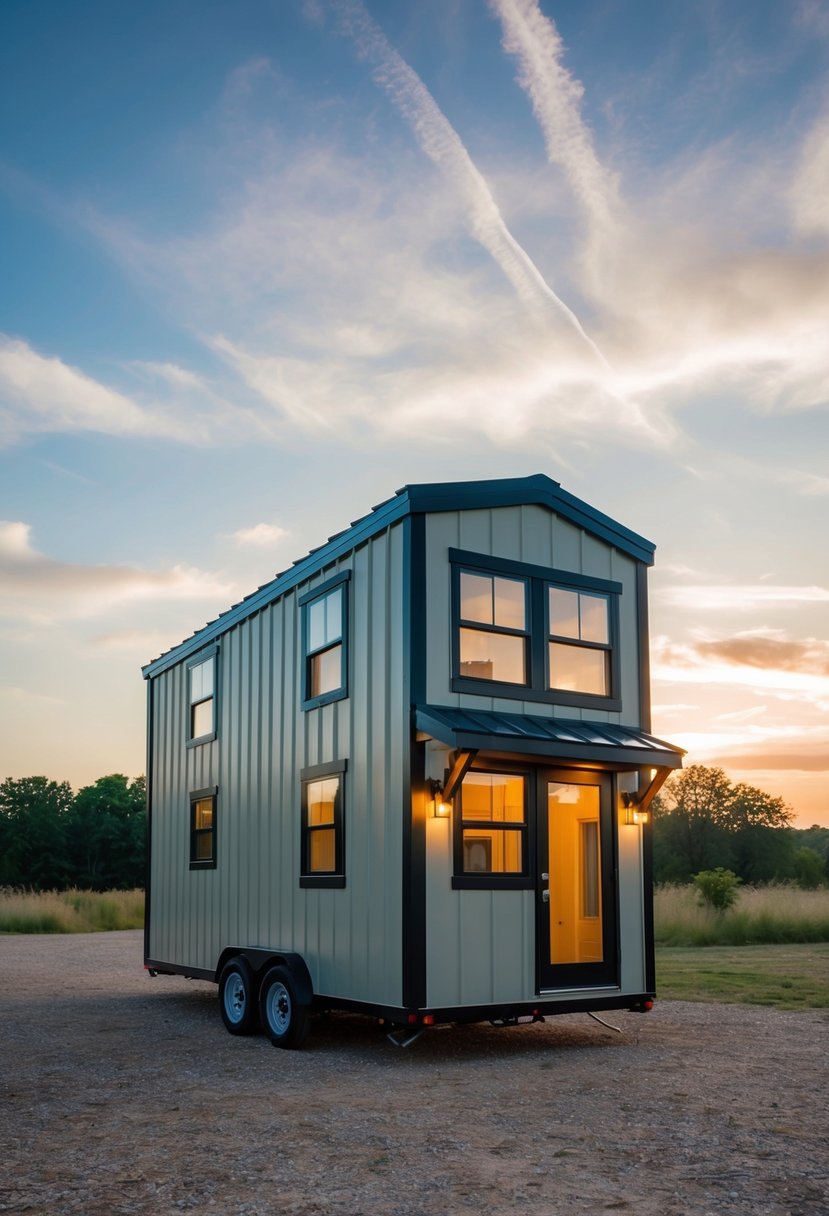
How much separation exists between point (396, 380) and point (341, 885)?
303 inches

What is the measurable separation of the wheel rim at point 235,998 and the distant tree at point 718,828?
46.9 meters

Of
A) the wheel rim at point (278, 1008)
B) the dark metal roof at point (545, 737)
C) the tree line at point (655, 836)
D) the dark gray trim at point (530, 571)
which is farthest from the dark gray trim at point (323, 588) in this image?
the tree line at point (655, 836)

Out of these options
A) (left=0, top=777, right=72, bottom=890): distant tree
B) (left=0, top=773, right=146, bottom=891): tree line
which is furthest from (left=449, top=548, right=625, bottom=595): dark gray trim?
(left=0, top=777, right=72, bottom=890): distant tree

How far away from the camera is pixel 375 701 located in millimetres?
10820

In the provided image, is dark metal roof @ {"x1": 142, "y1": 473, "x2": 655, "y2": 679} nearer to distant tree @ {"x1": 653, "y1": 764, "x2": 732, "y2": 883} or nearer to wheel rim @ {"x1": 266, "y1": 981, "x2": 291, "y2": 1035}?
wheel rim @ {"x1": 266, "y1": 981, "x2": 291, "y2": 1035}

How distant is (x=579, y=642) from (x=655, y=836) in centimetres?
5522

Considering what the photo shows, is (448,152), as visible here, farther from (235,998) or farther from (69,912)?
(69,912)

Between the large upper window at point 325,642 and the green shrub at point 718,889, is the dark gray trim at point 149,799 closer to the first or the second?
the large upper window at point 325,642

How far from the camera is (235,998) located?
12211 mm

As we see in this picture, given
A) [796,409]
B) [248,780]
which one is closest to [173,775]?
[248,780]

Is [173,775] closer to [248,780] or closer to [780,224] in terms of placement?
[248,780]

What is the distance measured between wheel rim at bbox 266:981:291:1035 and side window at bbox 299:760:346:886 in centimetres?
106

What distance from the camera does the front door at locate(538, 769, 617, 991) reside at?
35.1 ft

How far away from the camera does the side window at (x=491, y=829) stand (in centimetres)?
1029
